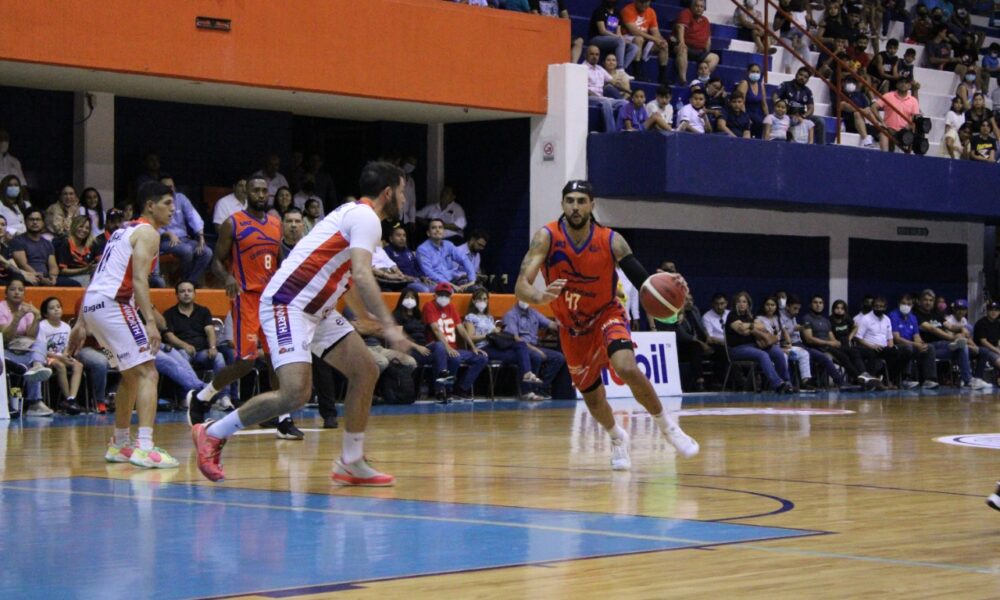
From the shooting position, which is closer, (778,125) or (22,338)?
(22,338)

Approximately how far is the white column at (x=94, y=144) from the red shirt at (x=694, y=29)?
30.8ft

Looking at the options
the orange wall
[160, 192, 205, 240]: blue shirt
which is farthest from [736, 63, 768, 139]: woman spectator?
[160, 192, 205, 240]: blue shirt

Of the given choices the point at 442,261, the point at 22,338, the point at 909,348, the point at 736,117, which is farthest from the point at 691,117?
the point at 22,338

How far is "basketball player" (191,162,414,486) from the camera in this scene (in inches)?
349

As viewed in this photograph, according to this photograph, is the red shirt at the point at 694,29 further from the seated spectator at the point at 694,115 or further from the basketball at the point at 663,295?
the basketball at the point at 663,295

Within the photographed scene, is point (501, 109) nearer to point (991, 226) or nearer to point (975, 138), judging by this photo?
point (975, 138)

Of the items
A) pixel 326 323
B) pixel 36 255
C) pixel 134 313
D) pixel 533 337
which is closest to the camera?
pixel 326 323

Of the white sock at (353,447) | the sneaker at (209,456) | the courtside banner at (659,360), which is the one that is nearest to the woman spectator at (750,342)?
the courtside banner at (659,360)

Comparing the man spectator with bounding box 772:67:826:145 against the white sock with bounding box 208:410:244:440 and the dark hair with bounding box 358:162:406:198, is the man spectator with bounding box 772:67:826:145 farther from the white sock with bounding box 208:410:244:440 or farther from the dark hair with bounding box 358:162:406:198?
the white sock with bounding box 208:410:244:440

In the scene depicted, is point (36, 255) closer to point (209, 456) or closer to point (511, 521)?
point (209, 456)

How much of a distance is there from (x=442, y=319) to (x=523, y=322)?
4.57 ft

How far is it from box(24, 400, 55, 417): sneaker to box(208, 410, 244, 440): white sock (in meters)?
7.99

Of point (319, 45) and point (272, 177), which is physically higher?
point (319, 45)

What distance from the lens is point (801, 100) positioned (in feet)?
82.0
